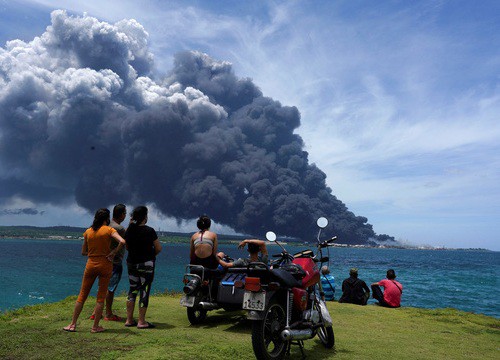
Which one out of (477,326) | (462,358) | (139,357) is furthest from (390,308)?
(139,357)

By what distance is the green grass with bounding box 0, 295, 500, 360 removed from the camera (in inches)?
240

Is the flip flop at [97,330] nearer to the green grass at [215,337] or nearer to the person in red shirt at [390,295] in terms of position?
the green grass at [215,337]

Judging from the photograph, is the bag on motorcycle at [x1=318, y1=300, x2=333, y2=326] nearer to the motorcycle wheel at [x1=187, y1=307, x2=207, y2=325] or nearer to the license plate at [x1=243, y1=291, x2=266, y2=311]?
the license plate at [x1=243, y1=291, x2=266, y2=311]

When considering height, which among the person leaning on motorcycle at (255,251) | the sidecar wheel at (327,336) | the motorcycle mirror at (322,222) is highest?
the motorcycle mirror at (322,222)

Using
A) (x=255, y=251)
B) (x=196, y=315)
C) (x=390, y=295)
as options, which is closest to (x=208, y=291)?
(x=196, y=315)

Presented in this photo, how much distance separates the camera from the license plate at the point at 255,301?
5766mm

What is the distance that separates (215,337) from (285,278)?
7.30 ft

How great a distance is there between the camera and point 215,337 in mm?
7398

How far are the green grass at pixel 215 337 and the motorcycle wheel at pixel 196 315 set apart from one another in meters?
0.16

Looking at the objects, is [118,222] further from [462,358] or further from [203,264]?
[462,358]

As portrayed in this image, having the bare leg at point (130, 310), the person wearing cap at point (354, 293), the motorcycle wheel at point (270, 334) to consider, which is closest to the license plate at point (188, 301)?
the bare leg at point (130, 310)

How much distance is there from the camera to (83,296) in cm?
738

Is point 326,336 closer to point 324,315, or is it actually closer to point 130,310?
point 324,315

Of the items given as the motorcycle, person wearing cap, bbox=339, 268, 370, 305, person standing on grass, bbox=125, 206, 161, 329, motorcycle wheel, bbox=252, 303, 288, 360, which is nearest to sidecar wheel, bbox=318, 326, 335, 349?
the motorcycle
